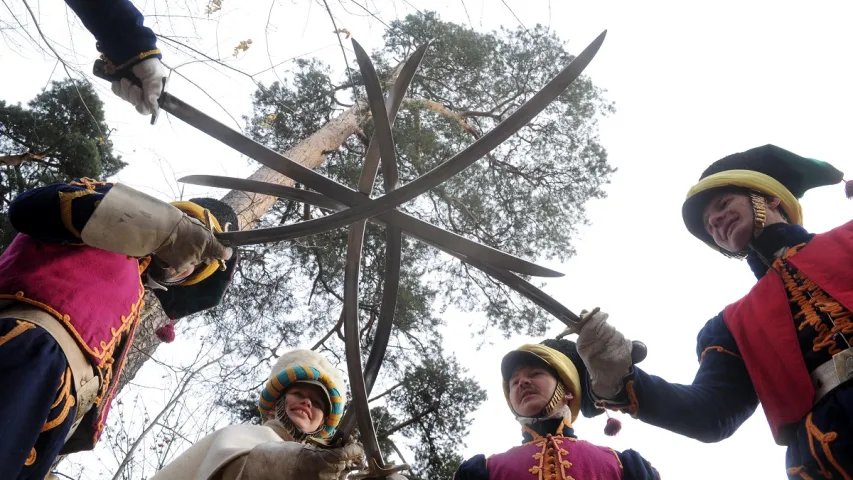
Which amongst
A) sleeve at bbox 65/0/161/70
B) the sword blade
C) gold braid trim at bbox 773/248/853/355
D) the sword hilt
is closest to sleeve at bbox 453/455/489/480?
the sword blade

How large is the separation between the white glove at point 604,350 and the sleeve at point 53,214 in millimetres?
1522

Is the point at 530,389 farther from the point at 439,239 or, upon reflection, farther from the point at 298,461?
the point at 298,461

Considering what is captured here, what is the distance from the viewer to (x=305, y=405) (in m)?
2.71

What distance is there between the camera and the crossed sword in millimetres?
1729

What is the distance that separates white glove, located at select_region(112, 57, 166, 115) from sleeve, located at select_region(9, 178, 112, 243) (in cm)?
31

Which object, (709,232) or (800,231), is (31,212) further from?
(800,231)

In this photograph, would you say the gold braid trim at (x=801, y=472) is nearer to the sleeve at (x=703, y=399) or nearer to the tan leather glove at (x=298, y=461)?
the sleeve at (x=703, y=399)

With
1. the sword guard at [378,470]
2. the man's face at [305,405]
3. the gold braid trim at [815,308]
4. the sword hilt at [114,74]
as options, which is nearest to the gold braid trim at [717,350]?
the gold braid trim at [815,308]

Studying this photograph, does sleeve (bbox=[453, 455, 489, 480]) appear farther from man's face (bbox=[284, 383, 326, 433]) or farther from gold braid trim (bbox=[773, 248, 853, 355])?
gold braid trim (bbox=[773, 248, 853, 355])

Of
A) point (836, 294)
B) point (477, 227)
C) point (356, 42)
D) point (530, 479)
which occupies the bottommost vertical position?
point (530, 479)

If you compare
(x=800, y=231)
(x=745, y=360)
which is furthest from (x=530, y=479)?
(x=800, y=231)

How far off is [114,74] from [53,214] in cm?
46

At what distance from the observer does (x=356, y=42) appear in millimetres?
1920

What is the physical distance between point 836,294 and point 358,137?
5866mm
